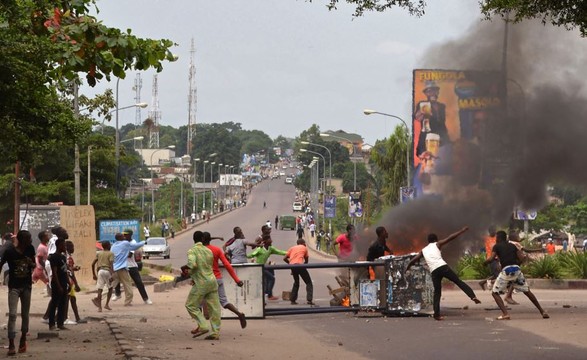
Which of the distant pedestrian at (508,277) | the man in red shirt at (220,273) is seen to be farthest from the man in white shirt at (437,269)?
the man in red shirt at (220,273)

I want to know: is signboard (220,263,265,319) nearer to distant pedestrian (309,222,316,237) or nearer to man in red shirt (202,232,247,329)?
man in red shirt (202,232,247,329)

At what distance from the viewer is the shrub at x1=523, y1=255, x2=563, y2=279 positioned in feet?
89.2

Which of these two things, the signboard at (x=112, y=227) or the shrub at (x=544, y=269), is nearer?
the shrub at (x=544, y=269)

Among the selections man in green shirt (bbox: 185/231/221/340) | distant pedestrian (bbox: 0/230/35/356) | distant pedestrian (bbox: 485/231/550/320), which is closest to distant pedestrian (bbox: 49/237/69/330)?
man in green shirt (bbox: 185/231/221/340)

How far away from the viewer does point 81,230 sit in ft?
94.8

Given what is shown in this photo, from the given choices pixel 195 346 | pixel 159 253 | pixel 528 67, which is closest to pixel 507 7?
pixel 528 67

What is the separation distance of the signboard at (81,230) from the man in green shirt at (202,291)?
44.5 feet

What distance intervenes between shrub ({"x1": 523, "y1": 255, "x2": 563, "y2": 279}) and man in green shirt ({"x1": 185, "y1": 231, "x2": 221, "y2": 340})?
43.7ft

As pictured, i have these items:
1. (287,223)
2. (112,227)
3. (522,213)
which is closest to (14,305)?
(522,213)

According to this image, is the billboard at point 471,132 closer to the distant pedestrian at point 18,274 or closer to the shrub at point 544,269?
the shrub at point 544,269

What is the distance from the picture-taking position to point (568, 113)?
21.9 meters

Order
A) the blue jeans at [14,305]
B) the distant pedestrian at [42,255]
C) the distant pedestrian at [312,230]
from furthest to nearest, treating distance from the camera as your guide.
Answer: the distant pedestrian at [312,230]
the distant pedestrian at [42,255]
the blue jeans at [14,305]

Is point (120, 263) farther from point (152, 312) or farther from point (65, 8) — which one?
point (65, 8)

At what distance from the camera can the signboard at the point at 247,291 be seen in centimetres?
1820
